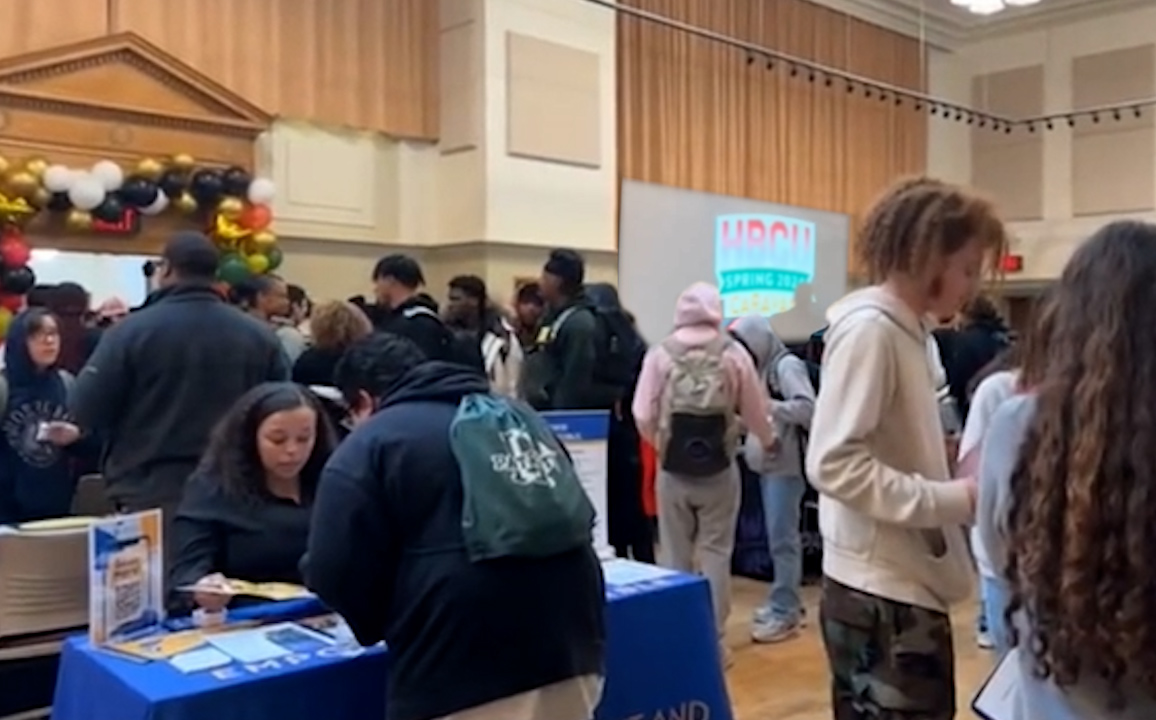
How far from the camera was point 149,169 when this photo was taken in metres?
6.13

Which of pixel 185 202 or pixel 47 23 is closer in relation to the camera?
pixel 47 23

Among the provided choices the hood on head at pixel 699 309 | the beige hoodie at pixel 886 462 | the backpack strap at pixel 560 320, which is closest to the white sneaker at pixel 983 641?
the hood on head at pixel 699 309

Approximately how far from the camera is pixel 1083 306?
4.06ft

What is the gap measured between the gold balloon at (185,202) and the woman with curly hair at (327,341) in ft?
7.87

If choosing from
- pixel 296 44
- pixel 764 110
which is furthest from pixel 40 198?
pixel 764 110

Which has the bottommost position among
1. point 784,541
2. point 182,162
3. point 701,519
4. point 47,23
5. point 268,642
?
point 784,541

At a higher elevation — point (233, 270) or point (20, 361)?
point (233, 270)

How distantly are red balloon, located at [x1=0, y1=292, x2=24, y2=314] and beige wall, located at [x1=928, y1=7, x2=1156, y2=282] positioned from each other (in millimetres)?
8220

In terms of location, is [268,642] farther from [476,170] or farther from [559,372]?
[476,170]

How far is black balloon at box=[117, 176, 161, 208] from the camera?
5.98m

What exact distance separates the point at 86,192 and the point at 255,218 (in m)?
0.91

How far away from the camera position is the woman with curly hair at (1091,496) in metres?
1.17

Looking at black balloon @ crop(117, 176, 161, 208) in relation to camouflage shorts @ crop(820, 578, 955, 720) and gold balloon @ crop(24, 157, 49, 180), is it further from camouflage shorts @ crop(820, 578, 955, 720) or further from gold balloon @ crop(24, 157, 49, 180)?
camouflage shorts @ crop(820, 578, 955, 720)

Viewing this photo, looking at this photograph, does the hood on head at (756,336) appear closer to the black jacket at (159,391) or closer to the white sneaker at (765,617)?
the white sneaker at (765,617)
